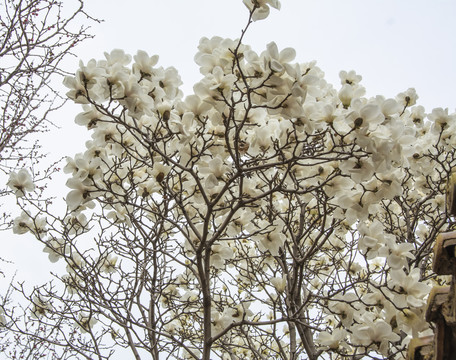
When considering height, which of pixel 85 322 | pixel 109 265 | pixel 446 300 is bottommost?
pixel 446 300

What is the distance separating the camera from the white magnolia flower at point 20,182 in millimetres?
2373

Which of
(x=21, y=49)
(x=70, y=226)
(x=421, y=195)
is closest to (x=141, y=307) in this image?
(x=70, y=226)

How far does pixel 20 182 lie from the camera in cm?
238

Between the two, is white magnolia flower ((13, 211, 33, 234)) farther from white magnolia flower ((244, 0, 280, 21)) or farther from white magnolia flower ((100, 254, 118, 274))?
white magnolia flower ((244, 0, 280, 21))

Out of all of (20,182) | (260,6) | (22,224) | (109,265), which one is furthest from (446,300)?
(109,265)

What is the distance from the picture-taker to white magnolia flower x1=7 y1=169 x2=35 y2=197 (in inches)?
93.4

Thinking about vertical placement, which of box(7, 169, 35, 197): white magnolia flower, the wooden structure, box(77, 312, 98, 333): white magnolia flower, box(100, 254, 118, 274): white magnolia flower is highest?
box(100, 254, 118, 274): white magnolia flower

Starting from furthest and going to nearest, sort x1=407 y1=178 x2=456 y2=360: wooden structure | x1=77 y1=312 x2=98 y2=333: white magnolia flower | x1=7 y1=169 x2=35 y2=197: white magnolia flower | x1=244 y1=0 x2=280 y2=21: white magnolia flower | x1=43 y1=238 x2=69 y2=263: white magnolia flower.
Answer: x1=77 y1=312 x2=98 y2=333: white magnolia flower < x1=43 y1=238 x2=69 y2=263: white magnolia flower < x1=7 y1=169 x2=35 y2=197: white magnolia flower < x1=244 y1=0 x2=280 y2=21: white magnolia flower < x1=407 y1=178 x2=456 y2=360: wooden structure

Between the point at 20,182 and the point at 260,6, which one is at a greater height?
the point at 260,6

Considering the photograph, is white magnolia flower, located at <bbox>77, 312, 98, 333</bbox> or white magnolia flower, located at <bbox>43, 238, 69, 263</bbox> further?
white magnolia flower, located at <bbox>77, 312, 98, 333</bbox>

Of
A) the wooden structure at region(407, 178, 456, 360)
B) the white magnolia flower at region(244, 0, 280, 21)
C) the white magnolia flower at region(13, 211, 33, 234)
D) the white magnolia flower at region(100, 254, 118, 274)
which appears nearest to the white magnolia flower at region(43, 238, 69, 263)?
the white magnolia flower at region(13, 211, 33, 234)

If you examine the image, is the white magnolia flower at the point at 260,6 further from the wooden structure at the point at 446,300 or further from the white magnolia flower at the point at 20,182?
the white magnolia flower at the point at 20,182

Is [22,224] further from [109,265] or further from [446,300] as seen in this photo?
[446,300]

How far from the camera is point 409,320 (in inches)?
82.9
